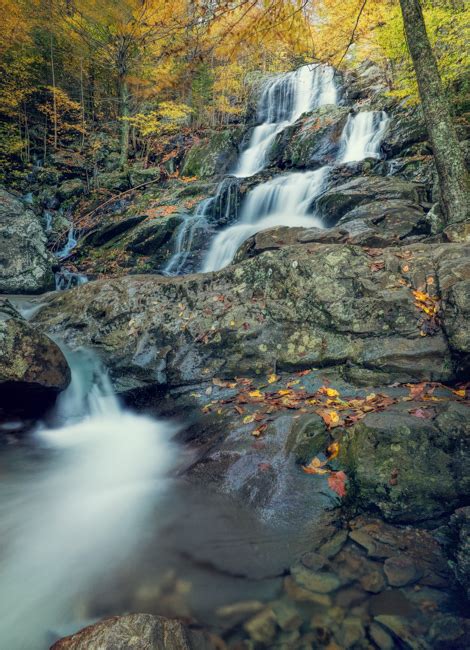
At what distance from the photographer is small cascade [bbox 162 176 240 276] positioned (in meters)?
10.5

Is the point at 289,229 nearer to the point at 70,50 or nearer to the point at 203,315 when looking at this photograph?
the point at 203,315

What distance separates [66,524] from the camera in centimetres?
302

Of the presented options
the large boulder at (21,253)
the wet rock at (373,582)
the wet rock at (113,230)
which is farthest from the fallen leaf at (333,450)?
the wet rock at (113,230)

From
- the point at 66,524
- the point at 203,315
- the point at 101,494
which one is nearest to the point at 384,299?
the point at 203,315

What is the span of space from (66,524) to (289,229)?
19.4 feet

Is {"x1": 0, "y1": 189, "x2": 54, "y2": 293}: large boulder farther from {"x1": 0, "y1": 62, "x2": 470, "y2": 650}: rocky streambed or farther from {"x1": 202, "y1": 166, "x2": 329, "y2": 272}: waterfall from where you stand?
{"x1": 202, "y1": 166, "x2": 329, "y2": 272}: waterfall

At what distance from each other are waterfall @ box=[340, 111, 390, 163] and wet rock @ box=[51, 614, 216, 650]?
41.0ft

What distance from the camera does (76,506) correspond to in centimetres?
327

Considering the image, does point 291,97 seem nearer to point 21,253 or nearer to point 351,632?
point 21,253

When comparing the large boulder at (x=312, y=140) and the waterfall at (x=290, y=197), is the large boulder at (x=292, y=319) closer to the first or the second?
the waterfall at (x=290, y=197)

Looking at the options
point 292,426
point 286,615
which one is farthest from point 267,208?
point 286,615

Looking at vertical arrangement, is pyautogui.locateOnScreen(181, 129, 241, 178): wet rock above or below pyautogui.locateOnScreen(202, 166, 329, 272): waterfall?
above

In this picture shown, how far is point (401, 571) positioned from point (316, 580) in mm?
502

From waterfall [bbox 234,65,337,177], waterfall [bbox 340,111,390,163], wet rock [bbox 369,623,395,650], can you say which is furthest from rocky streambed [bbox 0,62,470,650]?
waterfall [bbox 234,65,337,177]
